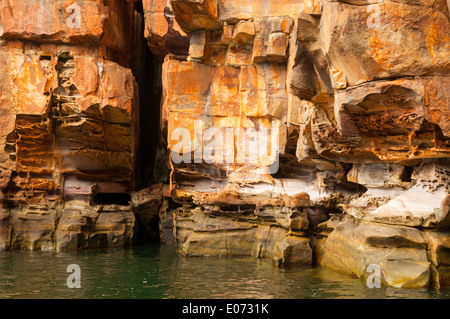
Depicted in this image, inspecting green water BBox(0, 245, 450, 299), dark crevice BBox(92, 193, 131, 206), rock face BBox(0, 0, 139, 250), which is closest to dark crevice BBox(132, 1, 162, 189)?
dark crevice BBox(92, 193, 131, 206)

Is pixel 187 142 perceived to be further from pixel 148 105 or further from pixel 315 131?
pixel 148 105

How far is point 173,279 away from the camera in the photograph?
34.8ft

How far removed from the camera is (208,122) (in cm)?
1582

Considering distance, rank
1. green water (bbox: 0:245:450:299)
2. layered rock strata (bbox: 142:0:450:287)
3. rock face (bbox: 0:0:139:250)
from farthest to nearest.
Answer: rock face (bbox: 0:0:139:250) < green water (bbox: 0:245:450:299) < layered rock strata (bbox: 142:0:450:287)

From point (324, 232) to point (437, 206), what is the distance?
12.3ft

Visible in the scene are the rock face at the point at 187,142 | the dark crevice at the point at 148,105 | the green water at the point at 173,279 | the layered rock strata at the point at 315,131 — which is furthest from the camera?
the dark crevice at the point at 148,105

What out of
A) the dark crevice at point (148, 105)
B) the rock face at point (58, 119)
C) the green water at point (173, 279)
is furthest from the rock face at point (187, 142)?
the dark crevice at point (148, 105)

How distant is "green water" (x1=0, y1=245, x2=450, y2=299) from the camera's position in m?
A: 8.88

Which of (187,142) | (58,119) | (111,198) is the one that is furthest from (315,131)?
(111,198)

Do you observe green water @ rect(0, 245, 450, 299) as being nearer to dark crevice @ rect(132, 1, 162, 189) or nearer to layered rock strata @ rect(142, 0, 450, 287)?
layered rock strata @ rect(142, 0, 450, 287)

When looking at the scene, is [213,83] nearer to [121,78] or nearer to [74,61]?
[121,78]

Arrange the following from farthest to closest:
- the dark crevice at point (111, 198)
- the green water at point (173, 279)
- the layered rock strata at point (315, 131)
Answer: the dark crevice at point (111, 198), the green water at point (173, 279), the layered rock strata at point (315, 131)

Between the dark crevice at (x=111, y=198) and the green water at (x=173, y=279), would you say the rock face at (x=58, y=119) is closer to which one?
the green water at (x=173, y=279)

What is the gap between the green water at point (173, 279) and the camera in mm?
8883
